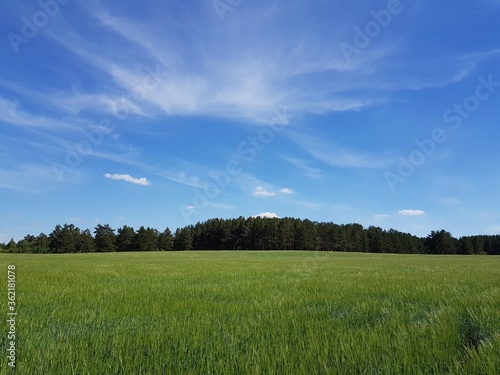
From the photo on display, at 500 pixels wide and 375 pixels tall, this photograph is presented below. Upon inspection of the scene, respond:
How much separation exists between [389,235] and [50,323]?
16252 cm

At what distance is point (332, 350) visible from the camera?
4180 millimetres

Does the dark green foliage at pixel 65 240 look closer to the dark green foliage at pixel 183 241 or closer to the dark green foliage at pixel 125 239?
the dark green foliage at pixel 125 239

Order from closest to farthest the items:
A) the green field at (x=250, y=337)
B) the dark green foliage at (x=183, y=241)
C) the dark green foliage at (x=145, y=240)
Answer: the green field at (x=250, y=337) < the dark green foliage at (x=145, y=240) < the dark green foliage at (x=183, y=241)

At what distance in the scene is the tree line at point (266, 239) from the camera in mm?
126938

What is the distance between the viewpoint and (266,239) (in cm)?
13938

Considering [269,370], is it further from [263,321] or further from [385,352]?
[263,321]

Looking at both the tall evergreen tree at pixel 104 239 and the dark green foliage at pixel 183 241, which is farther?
the dark green foliage at pixel 183 241

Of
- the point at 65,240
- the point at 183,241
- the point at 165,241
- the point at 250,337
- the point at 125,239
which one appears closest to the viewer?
the point at 250,337

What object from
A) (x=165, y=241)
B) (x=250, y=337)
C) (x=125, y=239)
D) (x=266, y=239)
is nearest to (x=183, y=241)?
(x=165, y=241)

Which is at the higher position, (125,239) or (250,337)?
(125,239)

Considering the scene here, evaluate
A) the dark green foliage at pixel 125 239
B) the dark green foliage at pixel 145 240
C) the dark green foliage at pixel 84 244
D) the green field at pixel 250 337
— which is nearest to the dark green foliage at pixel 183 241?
the dark green foliage at pixel 145 240

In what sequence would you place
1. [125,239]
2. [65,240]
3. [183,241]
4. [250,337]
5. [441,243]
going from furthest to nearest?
[441,243]
[183,241]
[125,239]
[65,240]
[250,337]

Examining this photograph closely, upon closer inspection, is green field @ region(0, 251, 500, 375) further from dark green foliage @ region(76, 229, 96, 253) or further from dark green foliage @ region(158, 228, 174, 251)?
dark green foliage @ region(158, 228, 174, 251)

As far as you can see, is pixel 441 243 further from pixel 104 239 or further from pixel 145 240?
pixel 104 239
